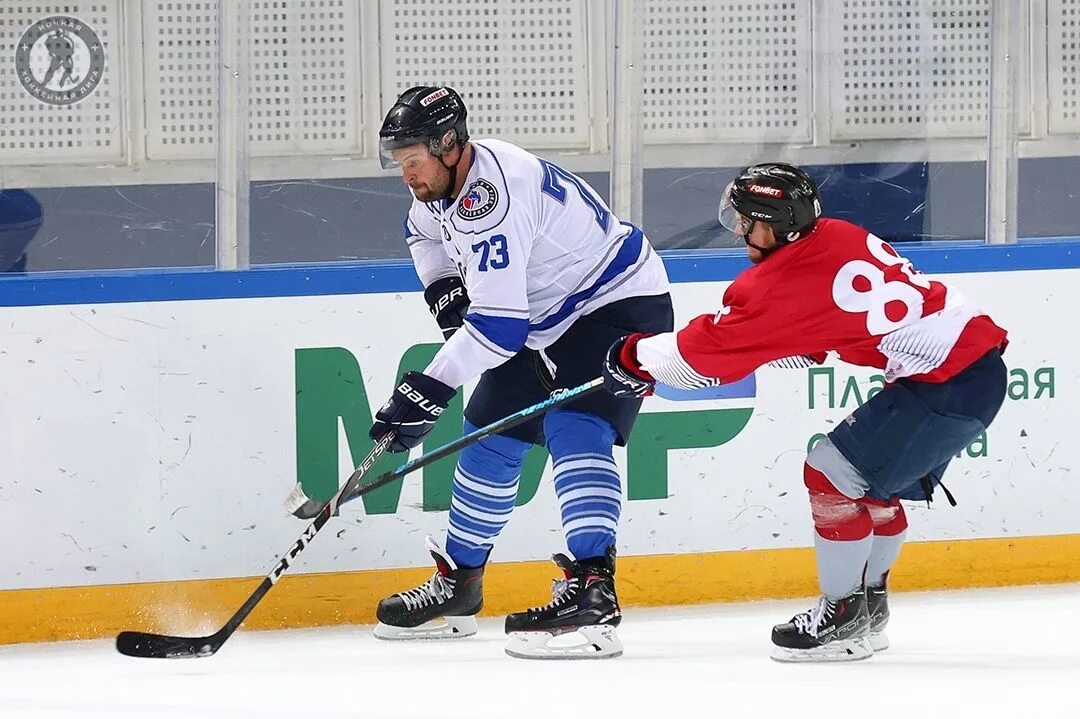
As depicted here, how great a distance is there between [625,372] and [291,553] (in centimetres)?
79

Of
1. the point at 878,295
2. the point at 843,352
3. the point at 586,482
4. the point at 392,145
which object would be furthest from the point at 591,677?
the point at 392,145

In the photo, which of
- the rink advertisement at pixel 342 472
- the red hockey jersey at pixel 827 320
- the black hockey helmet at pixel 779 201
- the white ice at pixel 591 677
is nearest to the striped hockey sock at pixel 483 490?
the white ice at pixel 591 677

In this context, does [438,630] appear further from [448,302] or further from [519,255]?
[519,255]

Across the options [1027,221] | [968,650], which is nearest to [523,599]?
[968,650]

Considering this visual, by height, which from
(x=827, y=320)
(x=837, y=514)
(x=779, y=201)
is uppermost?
(x=779, y=201)

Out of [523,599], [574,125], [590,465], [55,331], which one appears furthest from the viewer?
[574,125]

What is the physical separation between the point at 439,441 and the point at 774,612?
0.89m

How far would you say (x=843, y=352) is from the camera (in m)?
2.97

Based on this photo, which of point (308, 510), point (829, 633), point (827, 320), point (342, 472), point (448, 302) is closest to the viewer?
point (827, 320)

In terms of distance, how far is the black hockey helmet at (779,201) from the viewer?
288cm

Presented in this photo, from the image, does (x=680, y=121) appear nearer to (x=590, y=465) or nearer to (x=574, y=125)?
(x=574, y=125)

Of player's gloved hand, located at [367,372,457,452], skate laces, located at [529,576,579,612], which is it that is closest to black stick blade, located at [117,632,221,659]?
player's gloved hand, located at [367,372,457,452]

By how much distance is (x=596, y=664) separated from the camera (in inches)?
123

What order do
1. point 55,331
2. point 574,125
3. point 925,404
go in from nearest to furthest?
point 925,404
point 55,331
point 574,125
